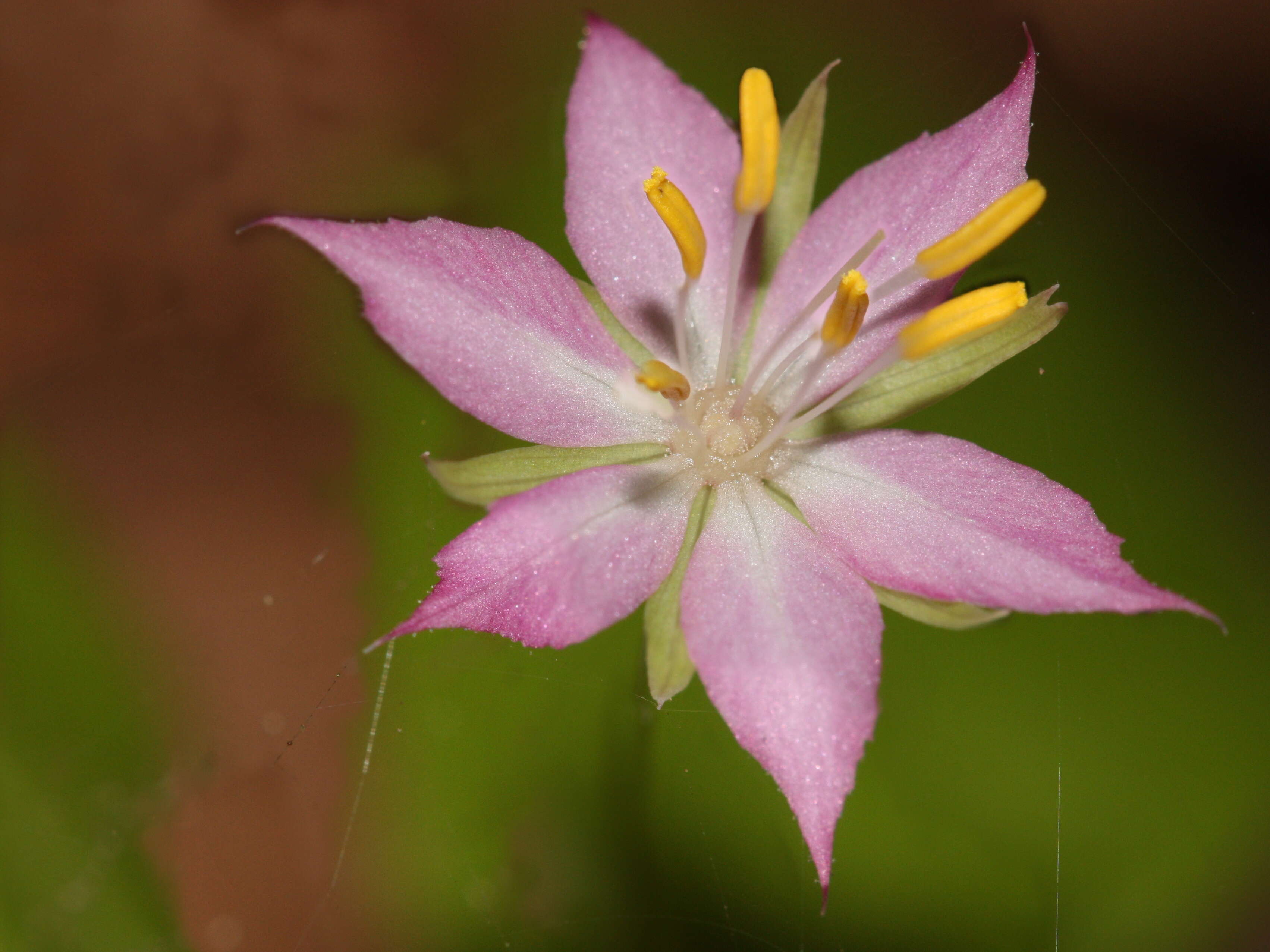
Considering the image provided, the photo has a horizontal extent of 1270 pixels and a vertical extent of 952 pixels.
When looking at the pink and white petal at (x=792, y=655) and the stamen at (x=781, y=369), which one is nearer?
the pink and white petal at (x=792, y=655)

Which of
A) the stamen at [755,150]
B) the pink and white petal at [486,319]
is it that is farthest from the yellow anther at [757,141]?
the pink and white petal at [486,319]

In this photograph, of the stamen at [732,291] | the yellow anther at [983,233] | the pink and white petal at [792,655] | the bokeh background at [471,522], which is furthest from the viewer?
the bokeh background at [471,522]

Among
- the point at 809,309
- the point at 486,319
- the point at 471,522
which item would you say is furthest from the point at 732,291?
the point at 471,522

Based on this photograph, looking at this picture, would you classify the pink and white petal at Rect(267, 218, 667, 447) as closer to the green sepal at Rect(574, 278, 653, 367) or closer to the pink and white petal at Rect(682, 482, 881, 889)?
the green sepal at Rect(574, 278, 653, 367)

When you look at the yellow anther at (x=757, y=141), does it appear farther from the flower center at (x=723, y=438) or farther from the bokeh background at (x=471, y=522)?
the bokeh background at (x=471, y=522)

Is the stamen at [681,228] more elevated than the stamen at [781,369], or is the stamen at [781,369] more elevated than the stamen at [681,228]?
the stamen at [681,228]

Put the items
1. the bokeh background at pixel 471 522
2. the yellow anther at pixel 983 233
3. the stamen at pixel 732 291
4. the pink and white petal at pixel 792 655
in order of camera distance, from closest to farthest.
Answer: the pink and white petal at pixel 792 655 → the yellow anther at pixel 983 233 → the stamen at pixel 732 291 → the bokeh background at pixel 471 522

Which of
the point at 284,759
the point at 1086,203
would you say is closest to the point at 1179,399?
the point at 1086,203

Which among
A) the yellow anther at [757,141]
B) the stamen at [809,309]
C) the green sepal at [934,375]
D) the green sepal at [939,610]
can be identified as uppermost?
the yellow anther at [757,141]

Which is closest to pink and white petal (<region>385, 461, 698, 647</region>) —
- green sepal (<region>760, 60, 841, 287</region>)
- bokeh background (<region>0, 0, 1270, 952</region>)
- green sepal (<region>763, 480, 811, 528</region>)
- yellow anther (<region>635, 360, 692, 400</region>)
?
yellow anther (<region>635, 360, 692, 400</region>)
